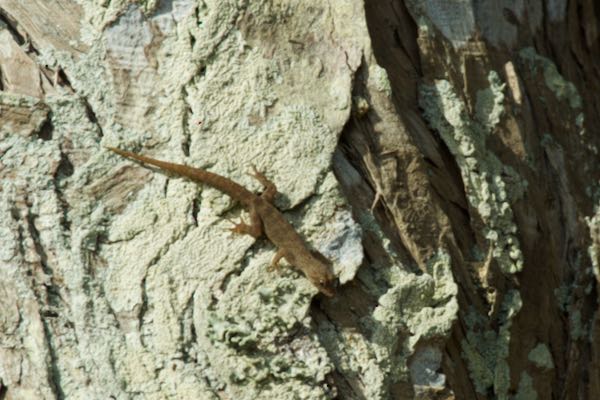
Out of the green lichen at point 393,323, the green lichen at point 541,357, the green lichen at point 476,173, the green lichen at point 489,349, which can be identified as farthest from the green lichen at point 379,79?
the green lichen at point 541,357

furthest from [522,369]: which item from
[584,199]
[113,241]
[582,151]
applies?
[113,241]

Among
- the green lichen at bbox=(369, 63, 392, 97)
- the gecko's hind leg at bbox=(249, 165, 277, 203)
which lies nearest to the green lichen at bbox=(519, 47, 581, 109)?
the green lichen at bbox=(369, 63, 392, 97)

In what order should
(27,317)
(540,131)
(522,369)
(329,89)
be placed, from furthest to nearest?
→ (540,131) → (522,369) → (329,89) → (27,317)

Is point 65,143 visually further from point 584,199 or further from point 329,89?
point 584,199

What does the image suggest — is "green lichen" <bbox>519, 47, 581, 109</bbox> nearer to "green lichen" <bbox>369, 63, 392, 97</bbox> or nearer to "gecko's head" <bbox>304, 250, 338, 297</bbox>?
"green lichen" <bbox>369, 63, 392, 97</bbox>

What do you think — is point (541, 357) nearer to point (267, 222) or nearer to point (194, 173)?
point (267, 222)

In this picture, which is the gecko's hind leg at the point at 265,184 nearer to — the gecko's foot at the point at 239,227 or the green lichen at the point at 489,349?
the gecko's foot at the point at 239,227

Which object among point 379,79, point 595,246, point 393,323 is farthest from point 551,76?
point 393,323
